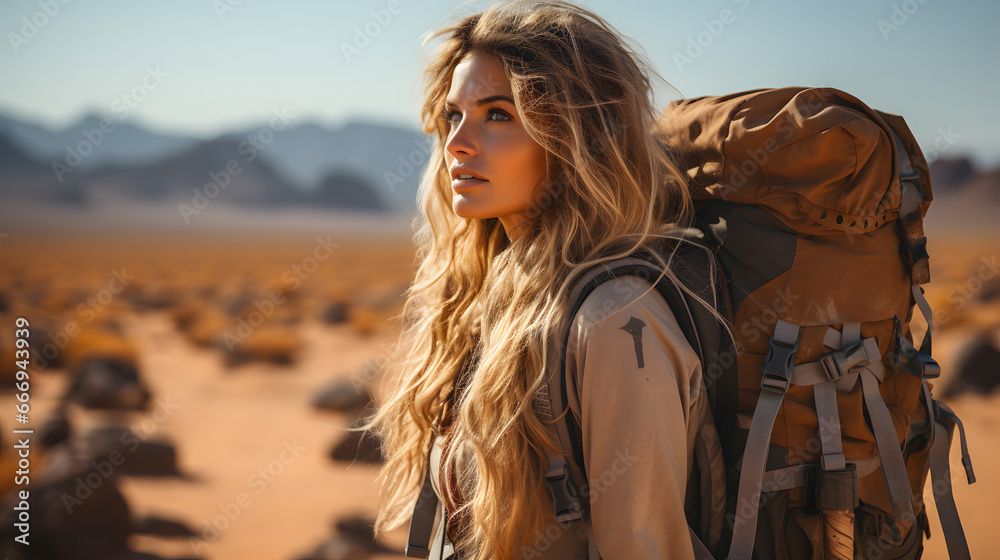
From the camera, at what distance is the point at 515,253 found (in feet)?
5.92

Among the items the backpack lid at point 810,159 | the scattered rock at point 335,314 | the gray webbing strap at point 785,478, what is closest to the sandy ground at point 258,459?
the gray webbing strap at point 785,478

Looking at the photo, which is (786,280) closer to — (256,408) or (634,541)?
(634,541)

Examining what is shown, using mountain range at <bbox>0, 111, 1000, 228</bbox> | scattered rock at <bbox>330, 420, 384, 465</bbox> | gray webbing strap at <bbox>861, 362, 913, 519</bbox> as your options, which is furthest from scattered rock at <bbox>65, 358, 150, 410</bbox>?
mountain range at <bbox>0, 111, 1000, 228</bbox>

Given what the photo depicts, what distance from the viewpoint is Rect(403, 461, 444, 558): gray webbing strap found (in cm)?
192

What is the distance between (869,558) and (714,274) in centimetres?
90

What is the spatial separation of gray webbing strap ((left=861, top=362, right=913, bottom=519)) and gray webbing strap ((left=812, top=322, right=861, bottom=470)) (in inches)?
3.8

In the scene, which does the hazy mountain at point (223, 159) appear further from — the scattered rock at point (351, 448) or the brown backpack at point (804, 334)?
the brown backpack at point (804, 334)

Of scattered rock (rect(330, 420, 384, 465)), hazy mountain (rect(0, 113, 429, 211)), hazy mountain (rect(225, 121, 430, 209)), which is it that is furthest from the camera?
hazy mountain (rect(225, 121, 430, 209))

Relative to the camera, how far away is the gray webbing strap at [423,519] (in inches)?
75.4

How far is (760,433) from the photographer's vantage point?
1.48 meters

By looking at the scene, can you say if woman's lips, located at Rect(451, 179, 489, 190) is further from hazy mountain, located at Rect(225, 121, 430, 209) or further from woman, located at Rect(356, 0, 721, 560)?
hazy mountain, located at Rect(225, 121, 430, 209)

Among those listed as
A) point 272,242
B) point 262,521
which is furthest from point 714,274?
point 272,242

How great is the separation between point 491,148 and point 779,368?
3.15 ft

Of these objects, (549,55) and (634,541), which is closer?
(634,541)
